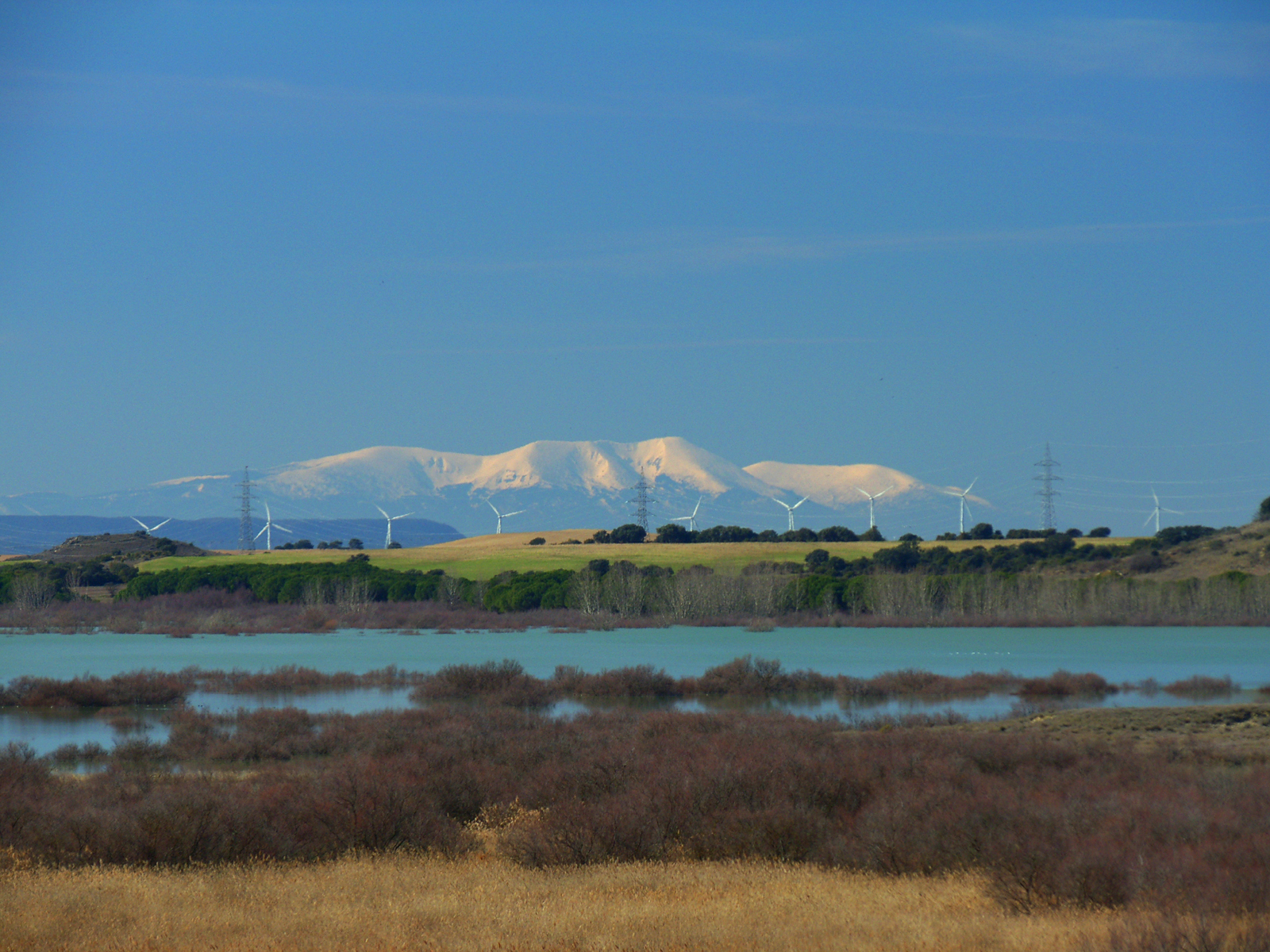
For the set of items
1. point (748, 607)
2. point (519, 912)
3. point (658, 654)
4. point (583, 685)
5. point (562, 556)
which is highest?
point (562, 556)

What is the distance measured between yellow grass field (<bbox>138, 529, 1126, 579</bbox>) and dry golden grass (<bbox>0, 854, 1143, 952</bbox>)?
105 meters

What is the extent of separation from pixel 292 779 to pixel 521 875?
8920 millimetres

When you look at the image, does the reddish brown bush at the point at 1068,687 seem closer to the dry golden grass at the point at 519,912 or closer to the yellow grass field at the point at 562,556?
the dry golden grass at the point at 519,912

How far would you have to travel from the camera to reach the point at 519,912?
12.6 meters

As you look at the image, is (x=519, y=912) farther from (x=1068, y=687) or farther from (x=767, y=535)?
(x=767, y=535)

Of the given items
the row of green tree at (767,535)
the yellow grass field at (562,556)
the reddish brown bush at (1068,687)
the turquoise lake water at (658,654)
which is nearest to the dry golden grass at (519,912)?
the turquoise lake water at (658,654)

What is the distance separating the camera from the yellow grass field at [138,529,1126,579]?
128875mm

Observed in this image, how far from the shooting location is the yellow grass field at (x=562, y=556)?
129m

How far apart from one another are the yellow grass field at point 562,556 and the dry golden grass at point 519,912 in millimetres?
105432

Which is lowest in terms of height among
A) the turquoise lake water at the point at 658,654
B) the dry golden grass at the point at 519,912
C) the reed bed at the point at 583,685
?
the turquoise lake water at the point at 658,654

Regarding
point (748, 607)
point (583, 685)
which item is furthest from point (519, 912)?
point (748, 607)

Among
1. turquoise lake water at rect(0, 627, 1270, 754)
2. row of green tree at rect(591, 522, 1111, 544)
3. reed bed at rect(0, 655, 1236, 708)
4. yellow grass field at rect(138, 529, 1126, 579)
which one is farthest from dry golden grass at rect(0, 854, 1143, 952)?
row of green tree at rect(591, 522, 1111, 544)

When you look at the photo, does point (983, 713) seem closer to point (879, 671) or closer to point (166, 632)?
point (879, 671)

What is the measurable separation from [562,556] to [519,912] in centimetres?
12367
